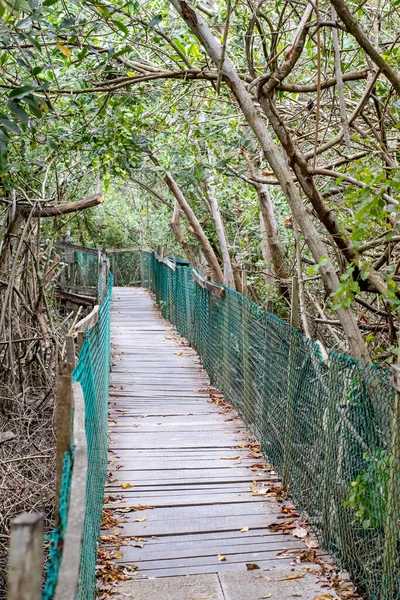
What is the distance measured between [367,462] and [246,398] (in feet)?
11.0

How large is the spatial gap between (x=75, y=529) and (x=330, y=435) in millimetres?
2925

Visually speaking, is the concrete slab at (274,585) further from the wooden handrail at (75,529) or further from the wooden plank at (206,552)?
the wooden handrail at (75,529)

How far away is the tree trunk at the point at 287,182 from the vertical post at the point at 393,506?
0.89m

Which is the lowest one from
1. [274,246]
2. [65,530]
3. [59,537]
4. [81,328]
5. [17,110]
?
[59,537]

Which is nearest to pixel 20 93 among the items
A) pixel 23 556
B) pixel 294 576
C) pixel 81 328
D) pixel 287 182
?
pixel 81 328

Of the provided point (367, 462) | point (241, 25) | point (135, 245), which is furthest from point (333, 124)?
point (135, 245)

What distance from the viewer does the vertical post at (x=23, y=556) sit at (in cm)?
108

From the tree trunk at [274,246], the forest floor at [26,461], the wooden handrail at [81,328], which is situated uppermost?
the tree trunk at [274,246]

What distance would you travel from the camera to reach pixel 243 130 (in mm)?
9297

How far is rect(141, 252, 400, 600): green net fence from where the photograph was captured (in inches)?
131

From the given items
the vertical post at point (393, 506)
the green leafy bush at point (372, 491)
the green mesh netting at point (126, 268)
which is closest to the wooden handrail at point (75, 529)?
the vertical post at point (393, 506)

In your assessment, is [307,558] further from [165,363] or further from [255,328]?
[165,363]

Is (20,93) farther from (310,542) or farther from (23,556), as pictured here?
(310,542)

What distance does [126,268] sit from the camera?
29688mm
